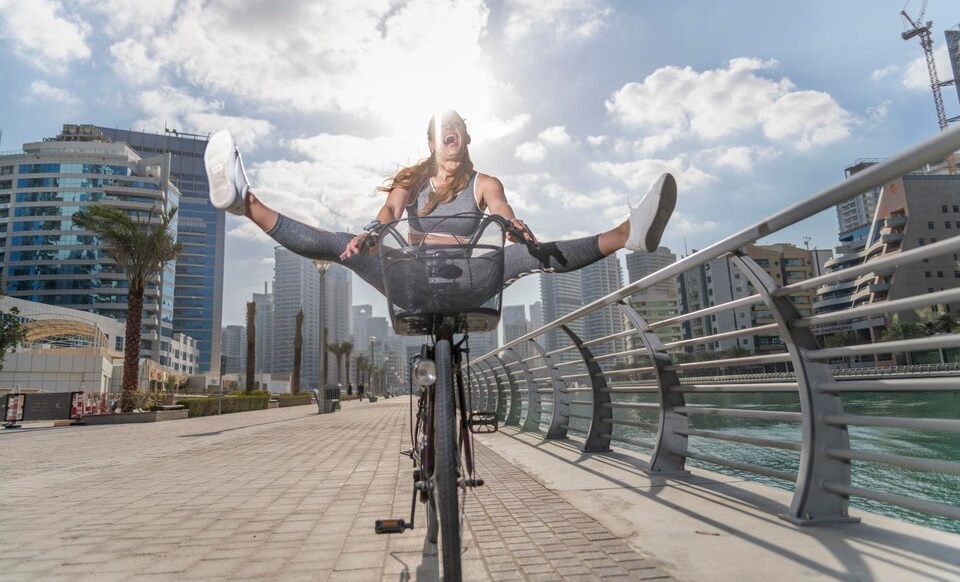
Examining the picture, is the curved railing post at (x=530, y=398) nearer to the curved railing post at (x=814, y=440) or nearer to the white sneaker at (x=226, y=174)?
the curved railing post at (x=814, y=440)

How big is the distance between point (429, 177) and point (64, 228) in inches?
3994

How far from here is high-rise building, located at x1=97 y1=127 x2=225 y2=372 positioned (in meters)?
148

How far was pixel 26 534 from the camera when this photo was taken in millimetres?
3613

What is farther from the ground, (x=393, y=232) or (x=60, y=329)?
(x=60, y=329)

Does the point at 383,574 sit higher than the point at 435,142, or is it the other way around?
Result: the point at 435,142

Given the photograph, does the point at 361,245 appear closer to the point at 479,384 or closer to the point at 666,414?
the point at 666,414

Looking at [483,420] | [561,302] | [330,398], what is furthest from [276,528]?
[330,398]

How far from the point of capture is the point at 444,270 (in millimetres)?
2545

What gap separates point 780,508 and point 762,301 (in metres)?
1.24

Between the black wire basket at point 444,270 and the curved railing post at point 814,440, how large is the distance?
1.56 metres

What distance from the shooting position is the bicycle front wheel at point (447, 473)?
2.16 meters

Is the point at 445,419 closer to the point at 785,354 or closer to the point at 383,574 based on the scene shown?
the point at 383,574

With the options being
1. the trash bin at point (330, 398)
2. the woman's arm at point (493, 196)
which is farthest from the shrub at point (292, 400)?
the woman's arm at point (493, 196)

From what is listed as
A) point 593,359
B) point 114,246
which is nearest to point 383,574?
point 593,359
